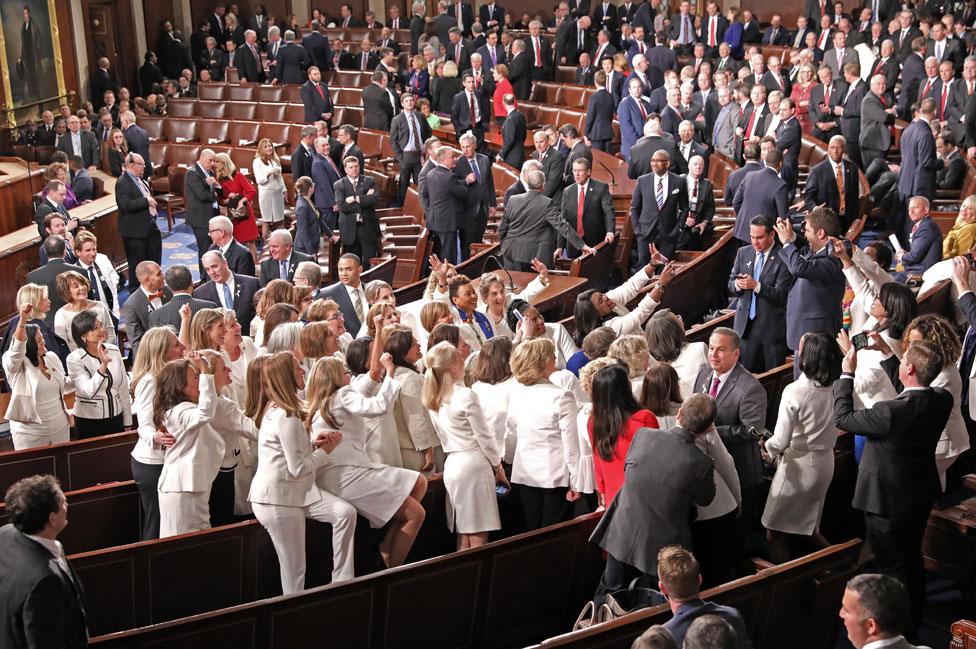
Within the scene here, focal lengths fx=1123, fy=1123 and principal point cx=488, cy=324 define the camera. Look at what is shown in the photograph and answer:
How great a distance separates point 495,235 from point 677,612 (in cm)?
812

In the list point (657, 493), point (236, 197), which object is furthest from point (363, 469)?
point (236, 197)

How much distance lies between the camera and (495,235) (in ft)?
37.9

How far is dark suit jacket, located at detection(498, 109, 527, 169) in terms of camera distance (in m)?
12.3

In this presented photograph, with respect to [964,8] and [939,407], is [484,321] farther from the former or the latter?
[964,8]

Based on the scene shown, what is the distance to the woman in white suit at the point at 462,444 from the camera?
485 cm

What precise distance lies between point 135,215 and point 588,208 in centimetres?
426

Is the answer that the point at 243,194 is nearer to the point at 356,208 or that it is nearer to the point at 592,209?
the point at 356,208

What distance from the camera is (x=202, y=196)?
1070 cm

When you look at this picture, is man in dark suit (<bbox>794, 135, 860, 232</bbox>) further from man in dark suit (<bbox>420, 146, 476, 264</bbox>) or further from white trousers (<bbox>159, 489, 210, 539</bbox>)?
white trousers (<bbox>159, 489, 210, 539</bbox>)

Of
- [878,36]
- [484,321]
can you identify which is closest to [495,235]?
[484,321]

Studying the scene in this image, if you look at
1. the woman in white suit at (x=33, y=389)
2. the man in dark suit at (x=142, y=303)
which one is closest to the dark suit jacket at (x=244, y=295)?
the man in dark suit at (x=142, y=303)

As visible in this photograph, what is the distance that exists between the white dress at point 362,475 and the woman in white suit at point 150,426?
698mm

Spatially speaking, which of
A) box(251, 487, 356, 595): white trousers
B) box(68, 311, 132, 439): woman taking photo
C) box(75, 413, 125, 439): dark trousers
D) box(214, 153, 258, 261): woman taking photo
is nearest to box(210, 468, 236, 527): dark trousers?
box(251, 487, 356, 595): white trousers

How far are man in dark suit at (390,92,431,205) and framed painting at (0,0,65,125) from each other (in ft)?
19.1
